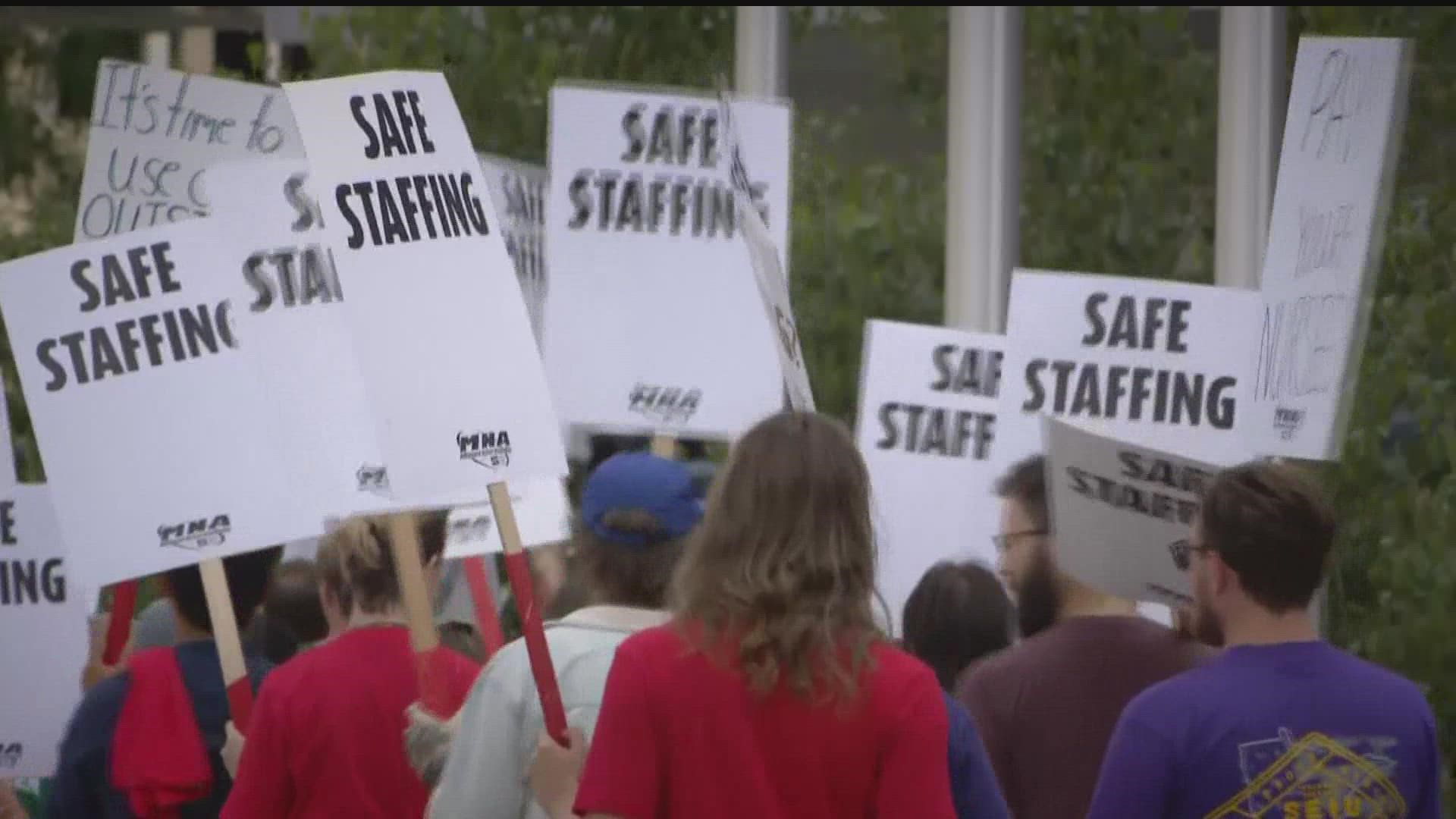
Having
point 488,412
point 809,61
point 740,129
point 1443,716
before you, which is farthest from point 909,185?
point 488,412

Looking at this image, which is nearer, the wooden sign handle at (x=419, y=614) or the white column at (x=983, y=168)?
the wooden sign handle at (x=419, y=614)

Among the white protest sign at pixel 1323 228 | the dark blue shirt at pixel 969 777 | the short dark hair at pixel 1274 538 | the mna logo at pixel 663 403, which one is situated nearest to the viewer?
the dark blue shirt at pixel 969 777

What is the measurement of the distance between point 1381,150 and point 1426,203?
2956 mm

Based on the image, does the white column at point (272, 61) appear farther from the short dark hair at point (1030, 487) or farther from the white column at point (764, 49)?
the short dark hair at point (1030, 487)

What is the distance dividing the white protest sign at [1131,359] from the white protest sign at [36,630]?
7.02 feet

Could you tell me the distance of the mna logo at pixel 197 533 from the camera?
466 cm

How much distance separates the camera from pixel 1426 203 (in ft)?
25.0

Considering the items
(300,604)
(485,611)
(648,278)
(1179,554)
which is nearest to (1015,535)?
(1179,554)

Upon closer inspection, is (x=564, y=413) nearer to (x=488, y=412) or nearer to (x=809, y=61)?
(x=488, y=412)

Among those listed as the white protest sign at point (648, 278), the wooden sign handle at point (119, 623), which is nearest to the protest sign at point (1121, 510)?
the white protest sign at point (648, 278)

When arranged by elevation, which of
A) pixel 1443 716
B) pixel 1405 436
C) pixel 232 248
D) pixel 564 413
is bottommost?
pixel 1443 716

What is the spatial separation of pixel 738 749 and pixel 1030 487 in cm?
191

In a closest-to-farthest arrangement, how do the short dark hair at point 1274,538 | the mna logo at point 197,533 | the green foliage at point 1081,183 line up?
the short dark hair at point 1274,538 → the mna logo at point 197,533 → the green foliage at point 1081,183

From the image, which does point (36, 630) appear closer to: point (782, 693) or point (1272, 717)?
point (782, 693)
